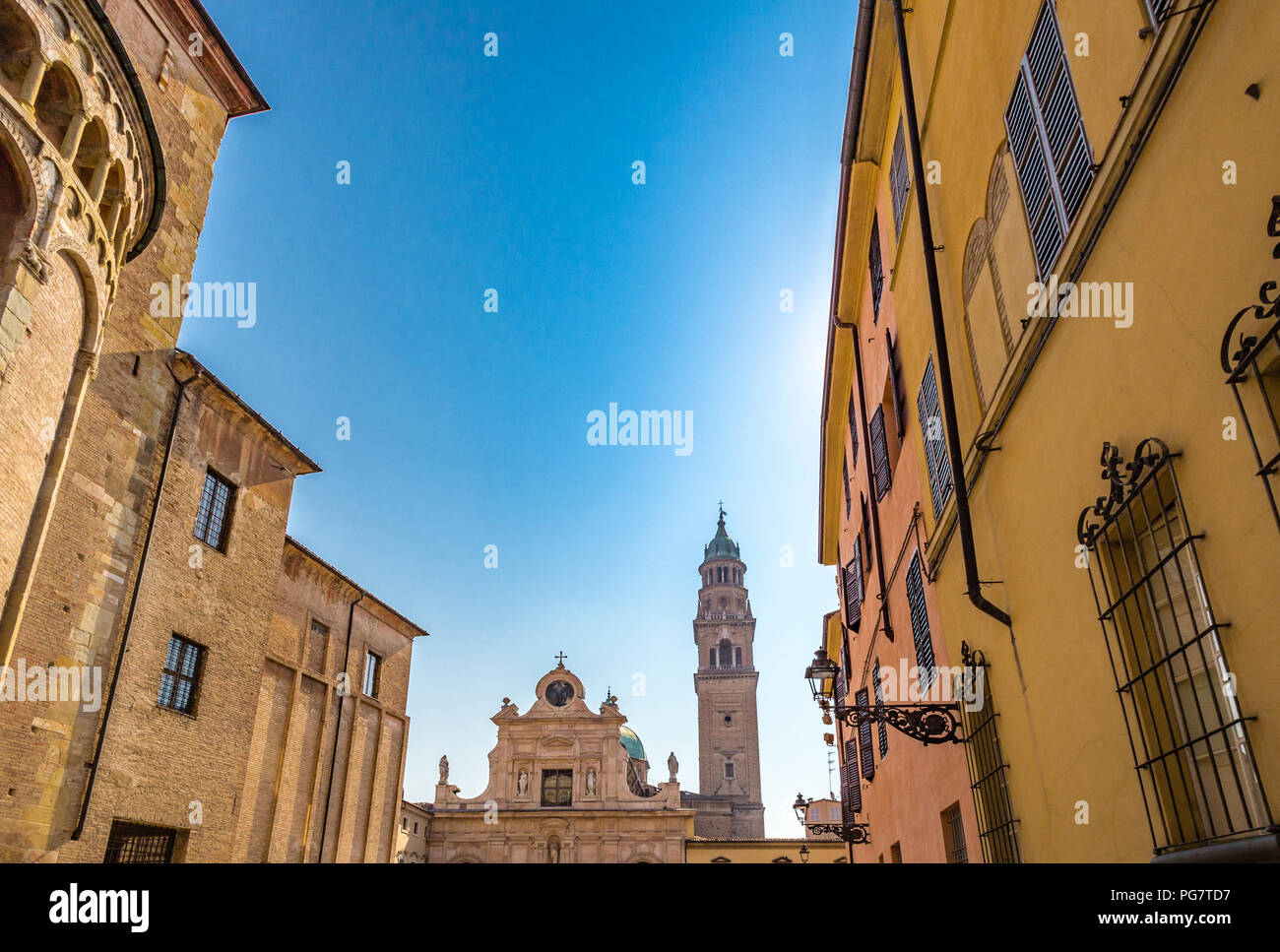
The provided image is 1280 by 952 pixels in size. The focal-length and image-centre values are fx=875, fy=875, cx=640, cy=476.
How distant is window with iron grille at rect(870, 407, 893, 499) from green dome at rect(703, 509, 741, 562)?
61.2 meters

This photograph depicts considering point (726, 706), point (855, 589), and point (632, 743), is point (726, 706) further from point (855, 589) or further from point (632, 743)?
point (855, 589)

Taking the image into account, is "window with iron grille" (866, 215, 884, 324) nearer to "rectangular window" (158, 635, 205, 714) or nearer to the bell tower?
"rectangular window" (158, 635, 205, 714)

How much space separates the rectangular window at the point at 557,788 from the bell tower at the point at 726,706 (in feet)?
63.0

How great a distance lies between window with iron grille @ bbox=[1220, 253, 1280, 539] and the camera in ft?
10.5

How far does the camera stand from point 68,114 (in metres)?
10.3

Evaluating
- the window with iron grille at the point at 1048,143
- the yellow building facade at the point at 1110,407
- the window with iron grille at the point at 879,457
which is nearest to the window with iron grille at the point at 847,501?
the window with iron grille at the point at 879,457

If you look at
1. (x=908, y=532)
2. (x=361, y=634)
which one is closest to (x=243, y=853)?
(x=361, y=634)

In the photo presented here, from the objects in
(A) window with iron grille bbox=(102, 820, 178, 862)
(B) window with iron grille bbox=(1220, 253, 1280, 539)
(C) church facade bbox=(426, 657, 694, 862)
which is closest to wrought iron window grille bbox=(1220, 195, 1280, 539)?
(B) window with iron grille bbox=(1220, 253, 1280, 539)

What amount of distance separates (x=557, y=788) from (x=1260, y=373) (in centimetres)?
4675

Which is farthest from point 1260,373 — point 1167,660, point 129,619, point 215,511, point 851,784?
point 215,511

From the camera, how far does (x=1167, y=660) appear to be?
159 inches
